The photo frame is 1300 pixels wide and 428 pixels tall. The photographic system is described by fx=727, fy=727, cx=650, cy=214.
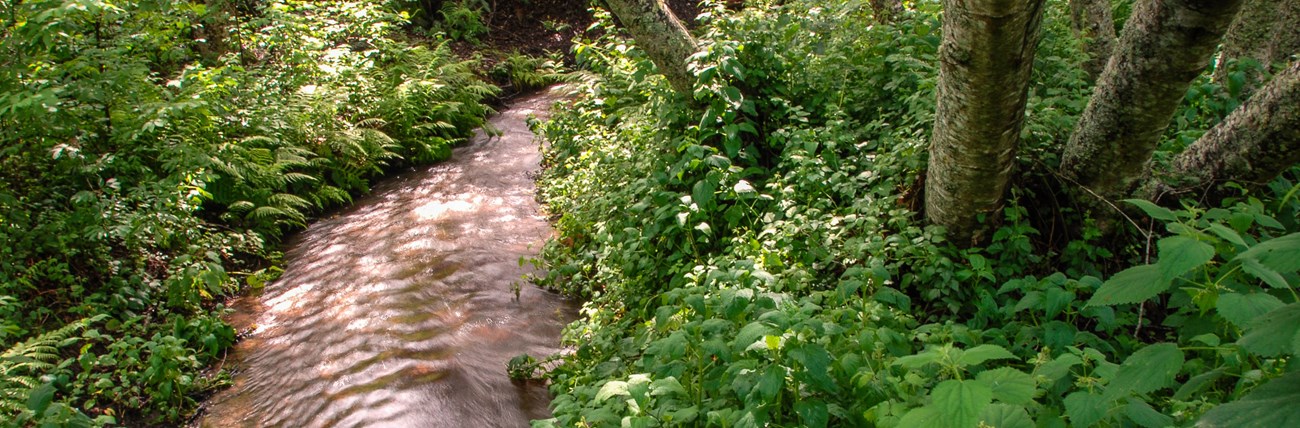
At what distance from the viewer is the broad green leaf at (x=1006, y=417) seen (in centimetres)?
186

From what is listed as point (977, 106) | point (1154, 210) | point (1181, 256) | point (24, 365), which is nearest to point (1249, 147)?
point (977, 106)

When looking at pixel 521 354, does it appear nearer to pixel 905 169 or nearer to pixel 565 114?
pixel 905 169

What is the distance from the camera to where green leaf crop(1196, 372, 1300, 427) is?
3.76ft

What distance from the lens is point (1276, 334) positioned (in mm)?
1280

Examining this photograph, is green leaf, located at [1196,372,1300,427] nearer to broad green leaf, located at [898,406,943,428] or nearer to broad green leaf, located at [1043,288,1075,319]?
broad green leaf, located at [898,406,943,428]

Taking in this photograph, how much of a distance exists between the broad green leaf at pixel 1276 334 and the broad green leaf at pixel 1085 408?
0.52 metres

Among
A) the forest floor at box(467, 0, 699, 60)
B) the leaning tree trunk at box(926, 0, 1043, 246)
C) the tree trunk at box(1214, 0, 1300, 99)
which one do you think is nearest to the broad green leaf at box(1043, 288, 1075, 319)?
the leaning tree trunk at box(926, 0, 1043, 246)

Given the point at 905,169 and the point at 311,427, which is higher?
the point at 905,169

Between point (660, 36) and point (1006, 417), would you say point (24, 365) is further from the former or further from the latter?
point (1006, 417)

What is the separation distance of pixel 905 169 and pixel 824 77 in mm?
1521

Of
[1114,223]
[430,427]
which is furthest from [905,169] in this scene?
[430,427]

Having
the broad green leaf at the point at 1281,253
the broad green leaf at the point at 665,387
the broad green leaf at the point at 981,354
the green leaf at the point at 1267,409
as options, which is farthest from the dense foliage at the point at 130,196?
the broad green leaf at the point at 1281,253

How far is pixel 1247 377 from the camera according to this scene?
1.92m

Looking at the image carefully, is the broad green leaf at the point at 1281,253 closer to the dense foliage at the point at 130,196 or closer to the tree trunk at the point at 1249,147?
the tree trunk at the point at 1249,147
